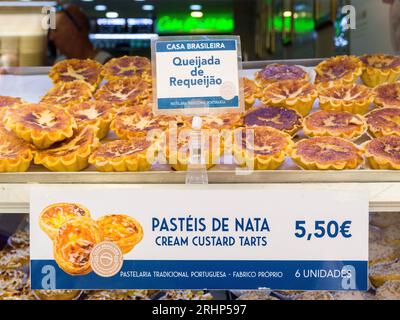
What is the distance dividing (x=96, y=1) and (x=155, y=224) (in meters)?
0.62

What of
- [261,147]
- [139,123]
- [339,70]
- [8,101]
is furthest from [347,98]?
[8,101]

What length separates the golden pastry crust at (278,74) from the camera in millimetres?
1494

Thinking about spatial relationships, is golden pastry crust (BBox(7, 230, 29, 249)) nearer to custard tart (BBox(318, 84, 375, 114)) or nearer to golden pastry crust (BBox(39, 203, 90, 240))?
golden pastry crust (BBox(39, 203, 90, 240))

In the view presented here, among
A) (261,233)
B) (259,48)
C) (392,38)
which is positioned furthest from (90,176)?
(392,38)

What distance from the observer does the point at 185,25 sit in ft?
4.51

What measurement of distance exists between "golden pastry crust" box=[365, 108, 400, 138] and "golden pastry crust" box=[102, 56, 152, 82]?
2.12ft

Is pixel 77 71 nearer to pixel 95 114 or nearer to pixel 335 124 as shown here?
pixel 95 114

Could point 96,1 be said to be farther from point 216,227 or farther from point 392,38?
point 392,38

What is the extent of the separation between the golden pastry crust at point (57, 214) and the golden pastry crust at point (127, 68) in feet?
1.47

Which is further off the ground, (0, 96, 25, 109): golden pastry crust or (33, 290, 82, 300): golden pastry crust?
(0, 96, 25, 109): golden pastry crust

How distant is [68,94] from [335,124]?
2.59ft

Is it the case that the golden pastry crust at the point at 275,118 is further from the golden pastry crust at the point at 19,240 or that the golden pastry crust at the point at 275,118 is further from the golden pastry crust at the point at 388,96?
the golden pastry crust at the point at 19,240

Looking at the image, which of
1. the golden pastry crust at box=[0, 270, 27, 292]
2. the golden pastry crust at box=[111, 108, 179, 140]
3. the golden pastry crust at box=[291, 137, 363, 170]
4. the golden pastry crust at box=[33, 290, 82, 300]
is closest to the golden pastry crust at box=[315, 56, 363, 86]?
the golden pastry crust at box=[291, 137, 363, 170]

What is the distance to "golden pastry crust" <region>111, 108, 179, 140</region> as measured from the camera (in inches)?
56.6
